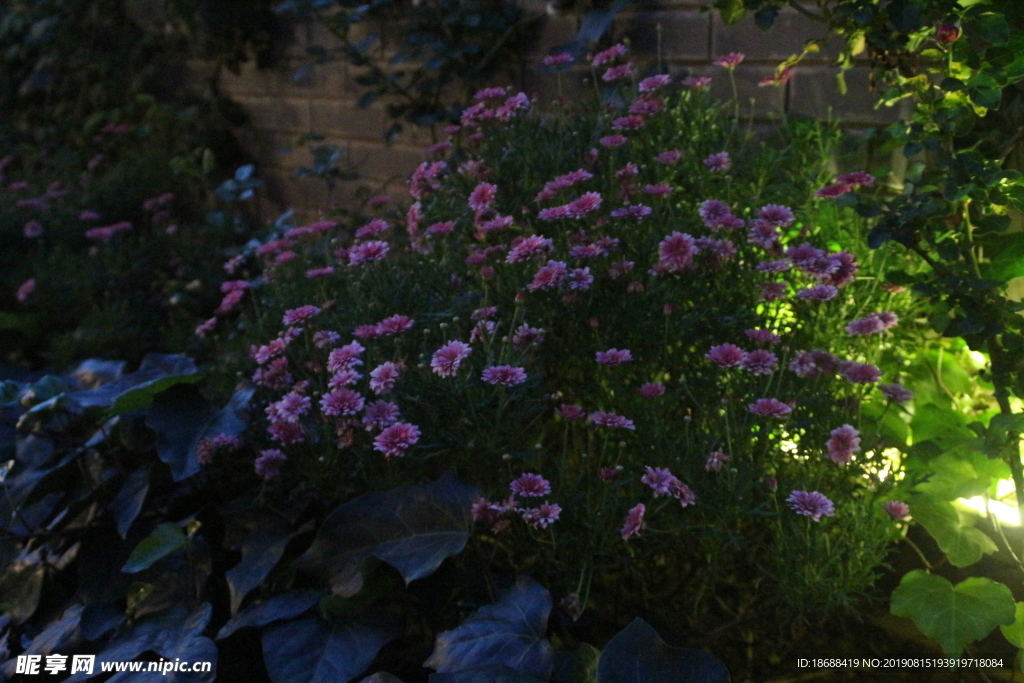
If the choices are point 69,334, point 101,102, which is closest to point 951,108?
point 69,334

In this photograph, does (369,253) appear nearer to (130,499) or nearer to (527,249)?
(527,249)

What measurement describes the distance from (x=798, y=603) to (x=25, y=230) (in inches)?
127

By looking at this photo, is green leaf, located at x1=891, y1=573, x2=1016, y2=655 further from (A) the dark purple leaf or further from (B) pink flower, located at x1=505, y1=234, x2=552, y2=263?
(A) the dark purple leaf

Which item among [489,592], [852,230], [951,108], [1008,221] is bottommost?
[489,592]

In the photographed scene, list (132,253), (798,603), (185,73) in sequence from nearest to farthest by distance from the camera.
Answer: (798,603) → (132,253) → (185,73)

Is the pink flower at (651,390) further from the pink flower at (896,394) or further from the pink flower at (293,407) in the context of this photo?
the pink flower at (293,407)

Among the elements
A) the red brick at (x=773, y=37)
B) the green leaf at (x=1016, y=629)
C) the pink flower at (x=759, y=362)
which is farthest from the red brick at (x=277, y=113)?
the green leaf at (x=1016, y=629)

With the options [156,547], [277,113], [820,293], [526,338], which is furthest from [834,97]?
[277,113]

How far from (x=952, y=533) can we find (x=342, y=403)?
3.72ft

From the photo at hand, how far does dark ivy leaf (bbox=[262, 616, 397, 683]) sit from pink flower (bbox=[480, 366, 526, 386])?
52cm

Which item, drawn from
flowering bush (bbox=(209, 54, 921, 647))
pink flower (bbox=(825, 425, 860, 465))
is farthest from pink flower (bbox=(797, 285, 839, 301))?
pink flower (bbox=(825, 425, 860, 465))

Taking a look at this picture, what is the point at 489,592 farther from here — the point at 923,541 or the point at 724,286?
the point at 923,541

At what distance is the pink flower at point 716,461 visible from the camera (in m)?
1.43

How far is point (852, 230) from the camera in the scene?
1973mm
